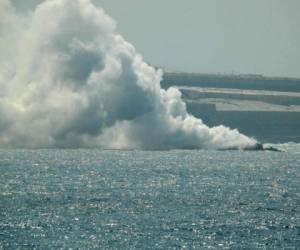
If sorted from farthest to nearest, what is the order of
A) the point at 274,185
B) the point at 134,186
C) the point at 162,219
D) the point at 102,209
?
the point at 274,185 → the point at 134,186 → the point at 102,209 → the point at 162,219

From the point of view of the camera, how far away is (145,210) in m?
131

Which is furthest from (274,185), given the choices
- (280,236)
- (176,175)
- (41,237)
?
(41,237)

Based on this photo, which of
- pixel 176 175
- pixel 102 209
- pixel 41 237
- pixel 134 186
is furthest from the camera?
pixel 176 175

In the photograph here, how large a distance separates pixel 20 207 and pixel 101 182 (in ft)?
119

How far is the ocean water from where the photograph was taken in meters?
110

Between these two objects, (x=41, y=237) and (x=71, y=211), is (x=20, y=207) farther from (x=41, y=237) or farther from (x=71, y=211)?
(x=41, y=237)

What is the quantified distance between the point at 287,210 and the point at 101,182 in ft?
117

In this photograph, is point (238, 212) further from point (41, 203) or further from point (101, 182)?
point (101, 182)

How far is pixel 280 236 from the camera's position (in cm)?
11600

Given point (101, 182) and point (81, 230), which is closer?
point (81, 230)

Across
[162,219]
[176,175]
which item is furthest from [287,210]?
[176,175]

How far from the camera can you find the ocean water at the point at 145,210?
362ft

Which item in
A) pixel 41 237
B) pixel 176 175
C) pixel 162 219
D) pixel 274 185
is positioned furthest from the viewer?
pixel 176 175

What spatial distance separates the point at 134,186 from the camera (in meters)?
162
